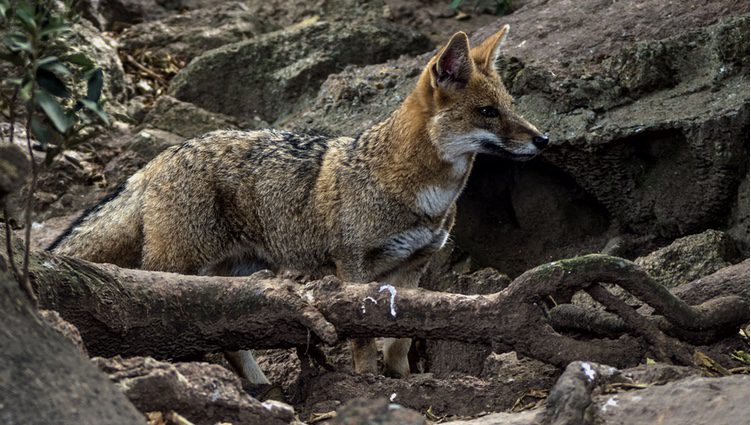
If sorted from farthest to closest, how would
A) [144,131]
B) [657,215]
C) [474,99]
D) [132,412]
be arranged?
[144,131], [657,215], [474,99], [132,412]

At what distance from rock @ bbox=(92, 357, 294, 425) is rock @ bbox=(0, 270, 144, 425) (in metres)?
0.55

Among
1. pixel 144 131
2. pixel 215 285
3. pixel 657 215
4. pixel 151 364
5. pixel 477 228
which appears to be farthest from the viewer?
pixel 144 131

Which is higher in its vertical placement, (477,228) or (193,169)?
(193,169)

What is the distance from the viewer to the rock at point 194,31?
43.4ft

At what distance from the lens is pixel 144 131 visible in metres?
11.4

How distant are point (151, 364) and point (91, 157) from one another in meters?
6.63

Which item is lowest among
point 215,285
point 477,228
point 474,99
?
point 477,228

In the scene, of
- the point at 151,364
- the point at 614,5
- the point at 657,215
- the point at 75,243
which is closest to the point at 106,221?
the point at 75,243

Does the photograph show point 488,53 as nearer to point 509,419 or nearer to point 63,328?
point 509,419

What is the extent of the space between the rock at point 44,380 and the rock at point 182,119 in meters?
6.94

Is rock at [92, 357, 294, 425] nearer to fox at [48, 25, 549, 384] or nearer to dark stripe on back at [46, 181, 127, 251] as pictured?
fox at [48, 25, 549, 384]

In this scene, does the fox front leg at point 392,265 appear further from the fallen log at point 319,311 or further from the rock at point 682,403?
the rock at point 682,403

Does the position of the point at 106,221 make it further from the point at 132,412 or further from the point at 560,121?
the point at 132,412

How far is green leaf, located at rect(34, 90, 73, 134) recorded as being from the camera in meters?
4.57
